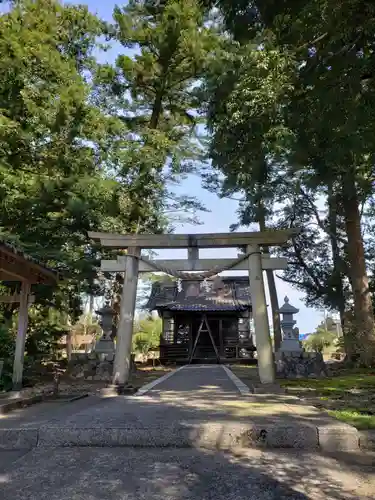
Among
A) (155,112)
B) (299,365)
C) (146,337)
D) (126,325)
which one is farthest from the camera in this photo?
(146,337)

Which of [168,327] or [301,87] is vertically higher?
[301,87]

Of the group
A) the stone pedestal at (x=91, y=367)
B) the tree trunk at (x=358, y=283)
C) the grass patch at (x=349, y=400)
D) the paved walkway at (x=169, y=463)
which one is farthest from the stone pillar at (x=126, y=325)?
the tree trunk at (x=358, y=283)

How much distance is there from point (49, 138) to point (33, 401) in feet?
27.3

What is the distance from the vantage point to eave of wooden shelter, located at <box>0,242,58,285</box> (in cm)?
626

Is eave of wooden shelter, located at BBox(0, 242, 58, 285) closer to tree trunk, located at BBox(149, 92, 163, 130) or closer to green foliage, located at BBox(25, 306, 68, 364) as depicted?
green foliage, located at BBox(25, 306, 68, 364)

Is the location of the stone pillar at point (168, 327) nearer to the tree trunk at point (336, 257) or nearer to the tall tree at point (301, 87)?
the tree trunk at point (336, 257)

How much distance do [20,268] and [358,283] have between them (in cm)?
1083

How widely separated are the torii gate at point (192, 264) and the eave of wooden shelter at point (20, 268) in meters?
1.35

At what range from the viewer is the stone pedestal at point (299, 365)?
36.6 ft

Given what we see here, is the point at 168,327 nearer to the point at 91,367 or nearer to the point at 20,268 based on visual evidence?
the point at 91,367

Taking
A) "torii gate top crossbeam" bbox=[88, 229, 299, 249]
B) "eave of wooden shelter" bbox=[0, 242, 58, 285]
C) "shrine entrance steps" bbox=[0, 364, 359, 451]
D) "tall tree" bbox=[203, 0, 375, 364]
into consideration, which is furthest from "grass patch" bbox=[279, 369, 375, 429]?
"eave of wooden shelter" bbox=[0, 242, 58, 285]

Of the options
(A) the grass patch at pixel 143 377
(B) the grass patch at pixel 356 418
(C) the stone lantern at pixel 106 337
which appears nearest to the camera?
(B) the grass patch at pixel 356 418

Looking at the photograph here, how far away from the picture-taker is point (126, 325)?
7.97m

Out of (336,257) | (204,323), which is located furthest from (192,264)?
(204,323)
